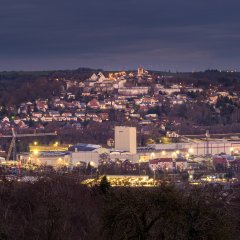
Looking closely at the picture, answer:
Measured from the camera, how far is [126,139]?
67375 millimetres

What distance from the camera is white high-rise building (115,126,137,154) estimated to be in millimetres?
66688

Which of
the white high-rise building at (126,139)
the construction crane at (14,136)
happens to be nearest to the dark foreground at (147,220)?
the construction crane at (14,136)

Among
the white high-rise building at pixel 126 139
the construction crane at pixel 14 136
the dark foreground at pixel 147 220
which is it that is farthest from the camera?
the white high-rise building at pixel 126 139

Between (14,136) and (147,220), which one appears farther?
(14,136)

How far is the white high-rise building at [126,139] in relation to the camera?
2625 inches

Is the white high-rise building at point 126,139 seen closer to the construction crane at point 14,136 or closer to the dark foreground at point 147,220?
the construction crane at point 14,136

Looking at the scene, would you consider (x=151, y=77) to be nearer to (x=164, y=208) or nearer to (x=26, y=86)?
(x=26, y=86)

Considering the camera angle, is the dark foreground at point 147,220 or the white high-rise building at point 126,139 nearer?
the dark foreground at point 147,220

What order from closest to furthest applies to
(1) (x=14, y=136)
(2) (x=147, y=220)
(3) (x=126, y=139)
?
1. (2) (x=147, y=220)
2. (3) (x=126, y=139)
3. (1) (x=14, y=136)

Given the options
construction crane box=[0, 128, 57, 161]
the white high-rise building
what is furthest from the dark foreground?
the white high-rise building

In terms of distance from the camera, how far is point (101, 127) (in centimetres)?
7819

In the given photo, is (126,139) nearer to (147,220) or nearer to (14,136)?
(14,136)

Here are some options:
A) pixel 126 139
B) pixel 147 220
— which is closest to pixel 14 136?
pixel 126 139

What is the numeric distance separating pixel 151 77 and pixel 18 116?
20603mm
